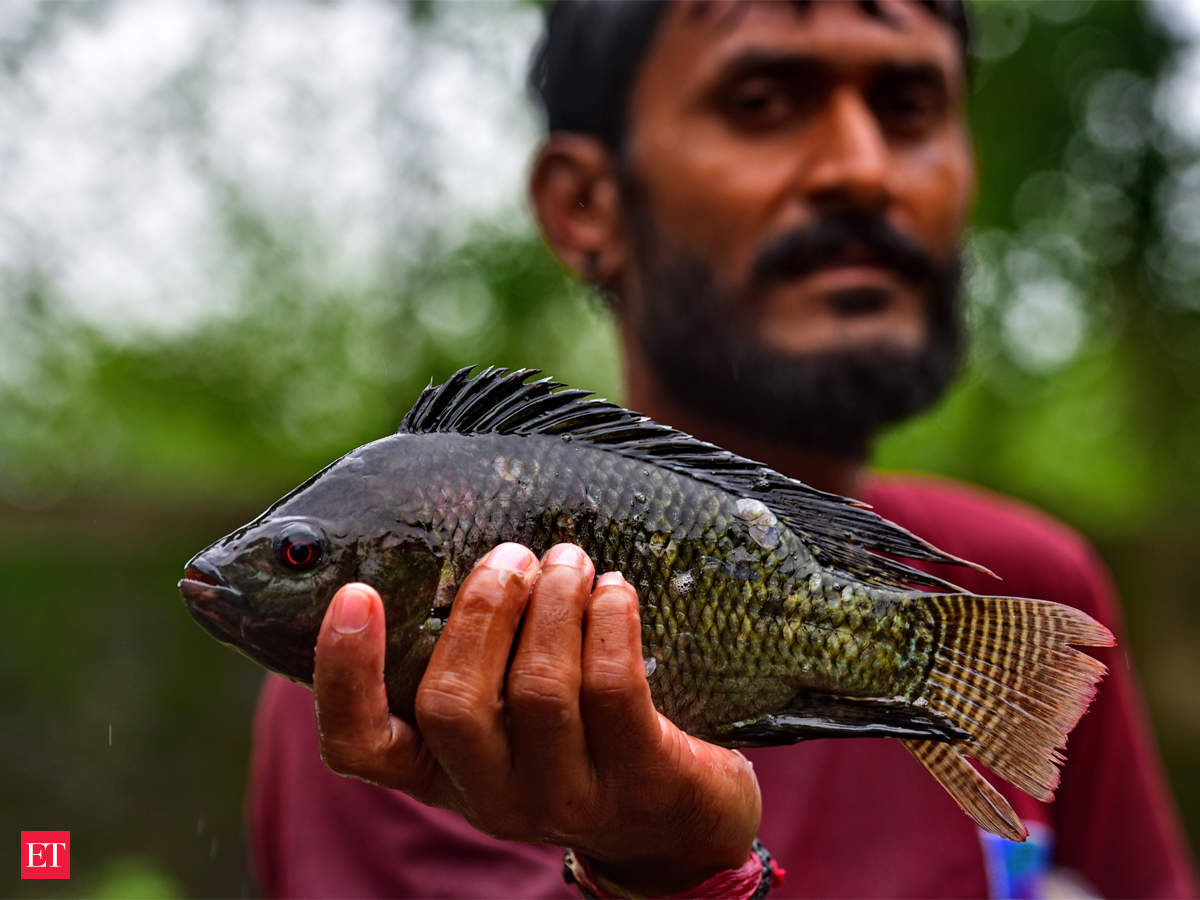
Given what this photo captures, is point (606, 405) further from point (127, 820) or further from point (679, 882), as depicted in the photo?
point (127, 820)

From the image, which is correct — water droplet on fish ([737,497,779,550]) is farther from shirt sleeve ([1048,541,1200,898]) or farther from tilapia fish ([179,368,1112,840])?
shirt sleeve ([1048,541,1200,898])

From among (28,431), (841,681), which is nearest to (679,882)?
(841,681)

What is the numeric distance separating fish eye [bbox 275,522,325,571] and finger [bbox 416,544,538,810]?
0.61 ft

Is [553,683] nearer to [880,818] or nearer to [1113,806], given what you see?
[880,818]

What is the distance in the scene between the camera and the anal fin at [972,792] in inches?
49.8

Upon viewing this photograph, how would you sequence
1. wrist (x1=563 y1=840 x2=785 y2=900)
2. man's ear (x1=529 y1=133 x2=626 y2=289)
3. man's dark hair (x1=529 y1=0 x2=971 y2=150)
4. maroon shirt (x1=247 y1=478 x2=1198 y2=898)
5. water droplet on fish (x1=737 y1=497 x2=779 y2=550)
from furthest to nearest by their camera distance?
man's ear (x1=529 y1=133 x2=626 y2=289) → man's dark hair (x1=529 y1=0 x2=971 y2=150) → maroon shirt (x1=247 y1=478 x2=1198 y2=898) → wrist (x1=563 y1=840 x2=785 y2=900) → water droplet on fish (x1=737 y1=497 x2=779 y2=550)

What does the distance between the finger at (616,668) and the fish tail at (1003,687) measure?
375 millimetres

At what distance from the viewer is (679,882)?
1.51m

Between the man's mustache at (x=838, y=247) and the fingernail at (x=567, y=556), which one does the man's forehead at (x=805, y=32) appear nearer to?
the man's mustache at (x=838, y=247)

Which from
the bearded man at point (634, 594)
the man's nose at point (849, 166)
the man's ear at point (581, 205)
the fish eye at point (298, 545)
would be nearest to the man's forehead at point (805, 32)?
the bearded man at point (634, 594)

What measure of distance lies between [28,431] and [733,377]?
19.1ft

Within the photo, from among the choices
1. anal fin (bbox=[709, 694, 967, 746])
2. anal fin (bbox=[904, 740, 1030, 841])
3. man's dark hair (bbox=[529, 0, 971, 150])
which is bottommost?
anal fin (bbox=[904, 740, 1030, 841])

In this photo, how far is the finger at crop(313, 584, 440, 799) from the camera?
117cm

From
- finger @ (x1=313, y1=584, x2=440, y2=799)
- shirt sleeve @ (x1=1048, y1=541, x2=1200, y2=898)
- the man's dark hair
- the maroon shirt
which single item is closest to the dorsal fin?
finger @ (x1=313, y1=584, x2=440, y2=799)
